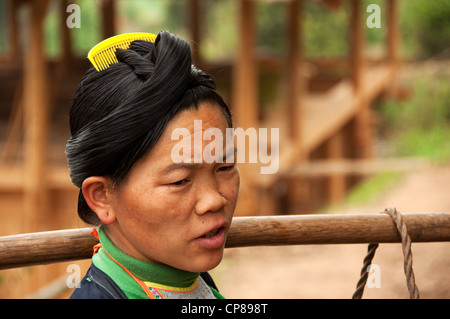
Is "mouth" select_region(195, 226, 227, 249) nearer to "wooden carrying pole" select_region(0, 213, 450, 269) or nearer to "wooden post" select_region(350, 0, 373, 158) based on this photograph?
"wooden carrying pole" select_region(0, 213, 450, 269)

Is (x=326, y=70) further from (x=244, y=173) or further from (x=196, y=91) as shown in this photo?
(x=196, y=91)

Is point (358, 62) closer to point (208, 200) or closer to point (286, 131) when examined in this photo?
point (286, 131)

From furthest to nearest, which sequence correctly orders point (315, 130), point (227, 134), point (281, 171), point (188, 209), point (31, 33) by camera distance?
point (315, 130), point (281, 171), point (31, 33), point (227, 134), point (188, 209)

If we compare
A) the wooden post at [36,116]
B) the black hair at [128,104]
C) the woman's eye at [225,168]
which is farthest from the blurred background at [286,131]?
the woman's eye at [225,168]

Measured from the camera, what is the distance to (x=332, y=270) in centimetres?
688

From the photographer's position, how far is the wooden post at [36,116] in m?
7.55

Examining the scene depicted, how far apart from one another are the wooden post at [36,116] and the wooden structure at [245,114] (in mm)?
12

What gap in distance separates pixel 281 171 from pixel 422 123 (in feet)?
23.9

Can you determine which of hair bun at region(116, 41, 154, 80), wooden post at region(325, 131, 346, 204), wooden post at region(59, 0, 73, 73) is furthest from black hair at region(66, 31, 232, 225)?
wooden post at region(325, 131, 346, 204)

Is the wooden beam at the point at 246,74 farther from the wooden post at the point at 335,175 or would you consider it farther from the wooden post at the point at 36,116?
the wooden post at the point at 335,175

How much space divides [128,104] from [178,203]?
24cm

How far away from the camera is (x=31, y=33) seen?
7566 mm

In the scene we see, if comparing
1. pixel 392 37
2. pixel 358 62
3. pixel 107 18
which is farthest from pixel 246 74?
pixel 392 37
